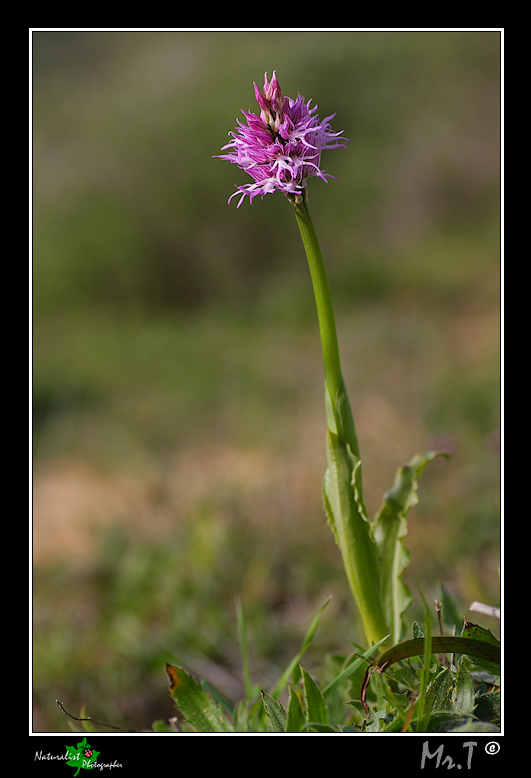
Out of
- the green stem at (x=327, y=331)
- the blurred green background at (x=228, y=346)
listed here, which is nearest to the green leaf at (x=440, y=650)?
the green stem at (x=327, y=331)

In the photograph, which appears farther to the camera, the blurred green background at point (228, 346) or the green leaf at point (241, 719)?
the blurred green background at point (228, 346)

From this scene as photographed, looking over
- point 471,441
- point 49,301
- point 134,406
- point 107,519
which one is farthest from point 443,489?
point 49,301

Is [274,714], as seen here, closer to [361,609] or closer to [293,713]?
[293,713]

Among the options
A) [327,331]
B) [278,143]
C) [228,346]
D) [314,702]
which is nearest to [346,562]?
[314,702]

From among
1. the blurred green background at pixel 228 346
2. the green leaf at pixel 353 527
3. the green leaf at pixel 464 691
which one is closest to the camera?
the green leaf at pixel 464 691

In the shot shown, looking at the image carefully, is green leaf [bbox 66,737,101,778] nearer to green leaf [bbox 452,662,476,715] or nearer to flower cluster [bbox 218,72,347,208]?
green leaf [bbox 452,662,476,715]

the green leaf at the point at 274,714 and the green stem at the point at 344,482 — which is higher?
the green stem at the point at 344,482

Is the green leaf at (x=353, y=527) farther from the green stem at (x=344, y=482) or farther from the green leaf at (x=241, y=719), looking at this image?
the green leaf at (x=241, y=719)
